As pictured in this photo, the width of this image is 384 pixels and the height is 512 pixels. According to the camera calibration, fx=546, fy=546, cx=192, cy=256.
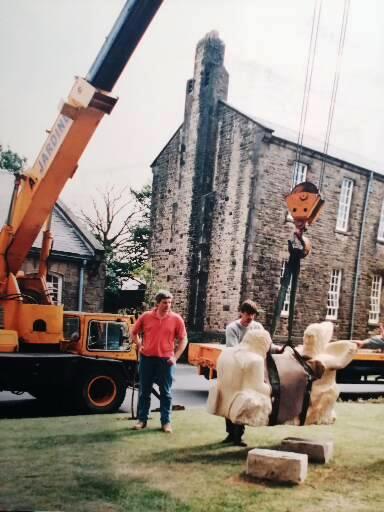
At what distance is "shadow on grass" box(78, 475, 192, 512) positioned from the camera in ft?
12.6

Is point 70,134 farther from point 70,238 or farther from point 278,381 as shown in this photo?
point 70,238

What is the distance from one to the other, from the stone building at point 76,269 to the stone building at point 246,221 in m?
3.84

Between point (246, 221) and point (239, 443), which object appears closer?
point (239, 443)

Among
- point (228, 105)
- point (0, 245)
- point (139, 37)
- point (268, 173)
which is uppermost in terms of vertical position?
point (228, 105)

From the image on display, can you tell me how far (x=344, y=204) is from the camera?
22.3 metres

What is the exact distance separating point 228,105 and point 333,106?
537 inches

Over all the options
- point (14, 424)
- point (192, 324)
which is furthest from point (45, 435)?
point (192, 324)

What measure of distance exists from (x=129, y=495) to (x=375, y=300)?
68.7ft

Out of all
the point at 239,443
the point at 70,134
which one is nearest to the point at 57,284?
the point at 70,134

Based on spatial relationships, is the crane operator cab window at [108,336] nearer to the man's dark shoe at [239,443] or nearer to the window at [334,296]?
the man's dark shoe at [239,443]

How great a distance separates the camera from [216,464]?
5.12 metres

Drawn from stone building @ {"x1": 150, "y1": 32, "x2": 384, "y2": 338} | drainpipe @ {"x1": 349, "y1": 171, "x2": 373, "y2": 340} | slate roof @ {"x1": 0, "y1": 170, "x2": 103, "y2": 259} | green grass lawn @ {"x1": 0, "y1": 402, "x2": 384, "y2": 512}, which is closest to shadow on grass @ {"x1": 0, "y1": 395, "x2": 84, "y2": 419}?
green grass lawn @ {"x1": 0, "y1": 402, "x2": 384, "y2": 512}

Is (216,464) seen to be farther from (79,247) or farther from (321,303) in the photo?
(321,303)

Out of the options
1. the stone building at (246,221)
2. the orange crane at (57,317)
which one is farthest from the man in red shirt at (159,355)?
the stone building at (246,221)
